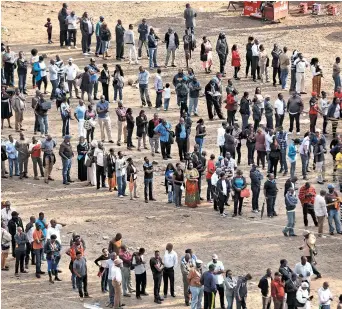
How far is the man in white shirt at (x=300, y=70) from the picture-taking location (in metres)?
54.4

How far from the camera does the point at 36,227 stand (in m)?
42.2

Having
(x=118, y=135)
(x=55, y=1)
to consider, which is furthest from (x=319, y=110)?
(x=55, y=1)

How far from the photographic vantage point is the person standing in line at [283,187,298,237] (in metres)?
44.2

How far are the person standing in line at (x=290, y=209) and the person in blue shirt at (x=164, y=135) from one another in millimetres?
5999

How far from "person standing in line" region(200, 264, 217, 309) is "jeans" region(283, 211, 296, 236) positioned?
487 centimetres

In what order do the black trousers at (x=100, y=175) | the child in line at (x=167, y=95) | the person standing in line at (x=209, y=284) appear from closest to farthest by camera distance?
the person standing in line at (x=209, y=284) → the black trousers at (x=100, y=175) → the child in line at (x=167, y=95)

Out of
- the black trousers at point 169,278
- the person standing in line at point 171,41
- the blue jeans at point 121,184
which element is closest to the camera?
the black trousers at point 169,278

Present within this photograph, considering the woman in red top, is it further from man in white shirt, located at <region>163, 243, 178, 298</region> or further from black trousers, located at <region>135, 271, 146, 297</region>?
black trousers, located at <region>135, 271, 146, 297</region>

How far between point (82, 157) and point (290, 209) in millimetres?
7366

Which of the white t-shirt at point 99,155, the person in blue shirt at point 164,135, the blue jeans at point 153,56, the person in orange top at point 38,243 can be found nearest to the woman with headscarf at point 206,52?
the blue jeans at point 153,56

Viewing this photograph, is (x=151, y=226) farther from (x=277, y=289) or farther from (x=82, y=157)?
(x=277, y=289)

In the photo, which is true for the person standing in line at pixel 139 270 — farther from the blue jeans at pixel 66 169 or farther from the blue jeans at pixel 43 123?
the blue jeans at pixel 43 123

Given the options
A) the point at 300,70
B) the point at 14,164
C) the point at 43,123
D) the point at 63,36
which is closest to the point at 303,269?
the point at 14,164

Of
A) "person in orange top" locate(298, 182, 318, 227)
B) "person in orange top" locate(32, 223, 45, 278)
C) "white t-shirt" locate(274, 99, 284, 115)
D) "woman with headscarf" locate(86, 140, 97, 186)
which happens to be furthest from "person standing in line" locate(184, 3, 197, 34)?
"person in orange top" locate(32, 223, 45, 278)
